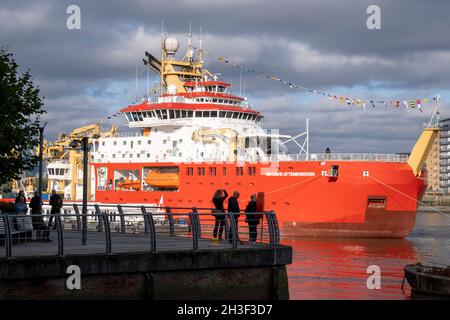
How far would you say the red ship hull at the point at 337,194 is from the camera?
4403 centimetres

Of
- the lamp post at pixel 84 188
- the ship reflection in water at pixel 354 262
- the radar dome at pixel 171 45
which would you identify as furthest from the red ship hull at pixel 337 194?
the lamp post at pixel 84 188

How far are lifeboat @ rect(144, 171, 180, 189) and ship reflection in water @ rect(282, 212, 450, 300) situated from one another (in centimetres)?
901

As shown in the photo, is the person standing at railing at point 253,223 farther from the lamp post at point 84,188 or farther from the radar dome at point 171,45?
the radar dome at point 171,45

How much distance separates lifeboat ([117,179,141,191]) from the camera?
177 ft

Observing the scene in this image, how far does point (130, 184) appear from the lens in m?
54.4

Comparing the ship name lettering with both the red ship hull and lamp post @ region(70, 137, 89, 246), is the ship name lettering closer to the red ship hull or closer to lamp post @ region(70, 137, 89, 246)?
the red ship hull

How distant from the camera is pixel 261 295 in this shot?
57.6ft

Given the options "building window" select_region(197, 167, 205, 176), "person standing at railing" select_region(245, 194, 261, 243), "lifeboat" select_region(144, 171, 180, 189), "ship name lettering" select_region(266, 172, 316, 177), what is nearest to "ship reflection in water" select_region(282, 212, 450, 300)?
"ship name lettering" select_region(266, 172, 316, 177)

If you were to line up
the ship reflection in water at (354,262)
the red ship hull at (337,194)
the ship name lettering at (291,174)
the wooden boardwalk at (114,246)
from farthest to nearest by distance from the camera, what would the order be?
the ship name lettering at (291,174), the red ship hull at (337,194), the ship reflection in water at (354,262), the wooden boardwalk at (114,246)

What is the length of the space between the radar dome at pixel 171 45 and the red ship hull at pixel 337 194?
15.6m

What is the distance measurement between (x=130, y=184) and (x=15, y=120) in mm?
28741
